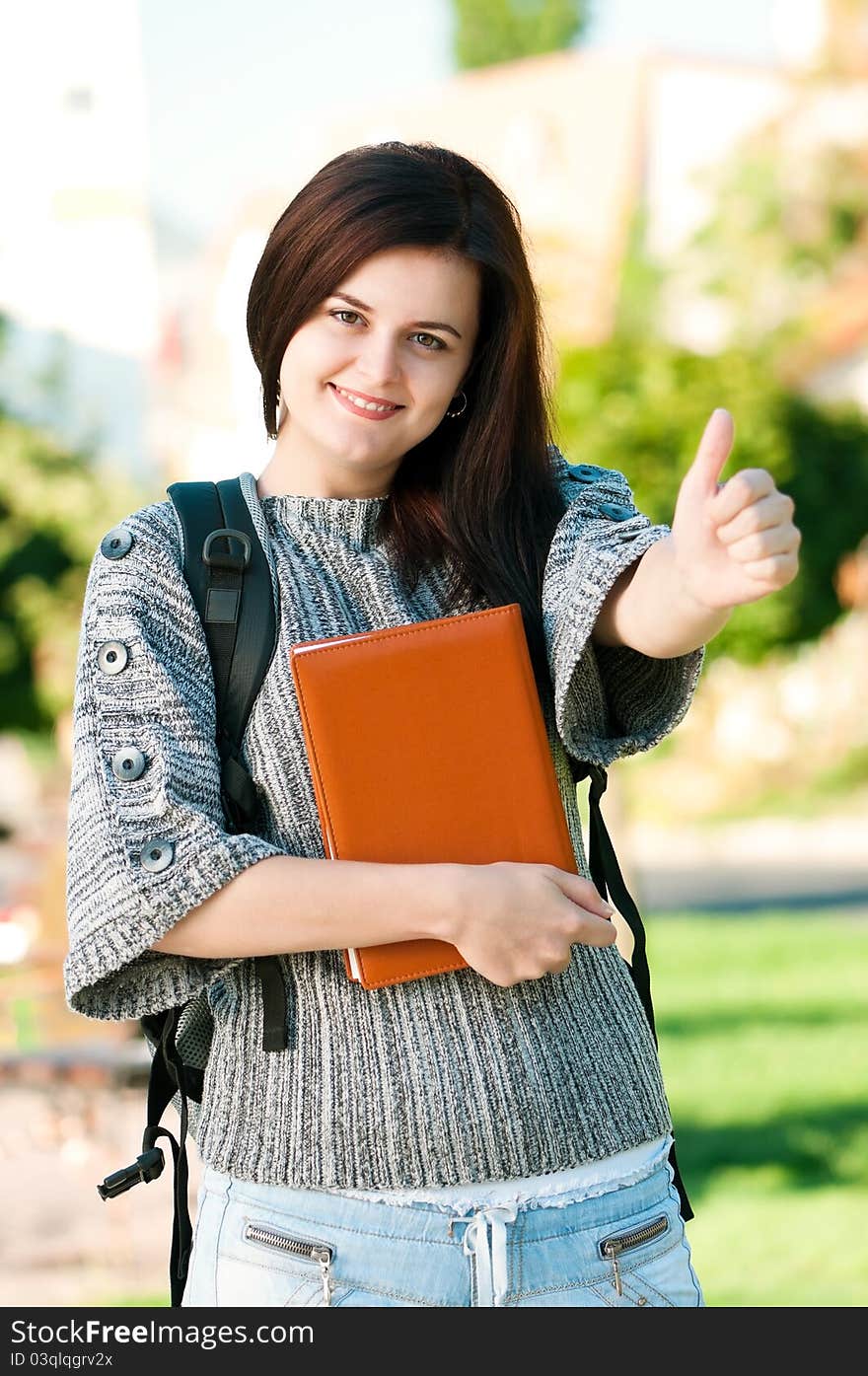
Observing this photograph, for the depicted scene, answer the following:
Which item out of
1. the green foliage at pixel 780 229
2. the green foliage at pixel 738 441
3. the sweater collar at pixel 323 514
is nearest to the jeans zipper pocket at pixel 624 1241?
the sweater collar at pixel 323 514

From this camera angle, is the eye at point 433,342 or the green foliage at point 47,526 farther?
the green foliage at point 47,526

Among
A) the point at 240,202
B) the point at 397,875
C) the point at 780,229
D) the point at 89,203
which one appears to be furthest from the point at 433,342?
the point at 89,203

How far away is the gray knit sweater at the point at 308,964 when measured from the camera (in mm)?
1714

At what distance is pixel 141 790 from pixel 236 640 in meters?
0.21

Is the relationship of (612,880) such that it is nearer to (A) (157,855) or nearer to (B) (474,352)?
(A) (157,855)

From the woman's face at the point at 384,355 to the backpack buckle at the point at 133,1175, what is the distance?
820 mm

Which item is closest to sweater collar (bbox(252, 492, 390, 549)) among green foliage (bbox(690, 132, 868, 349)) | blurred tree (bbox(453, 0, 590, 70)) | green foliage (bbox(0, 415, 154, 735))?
green foliage (bbox(0, 415, 154, 735))

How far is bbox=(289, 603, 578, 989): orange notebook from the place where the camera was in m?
1.73

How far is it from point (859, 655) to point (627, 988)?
667 inches

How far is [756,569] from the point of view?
5.07 ft

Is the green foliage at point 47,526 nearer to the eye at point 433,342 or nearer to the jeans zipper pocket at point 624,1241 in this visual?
the eye at point 433,342

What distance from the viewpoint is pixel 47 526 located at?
51.7ft
